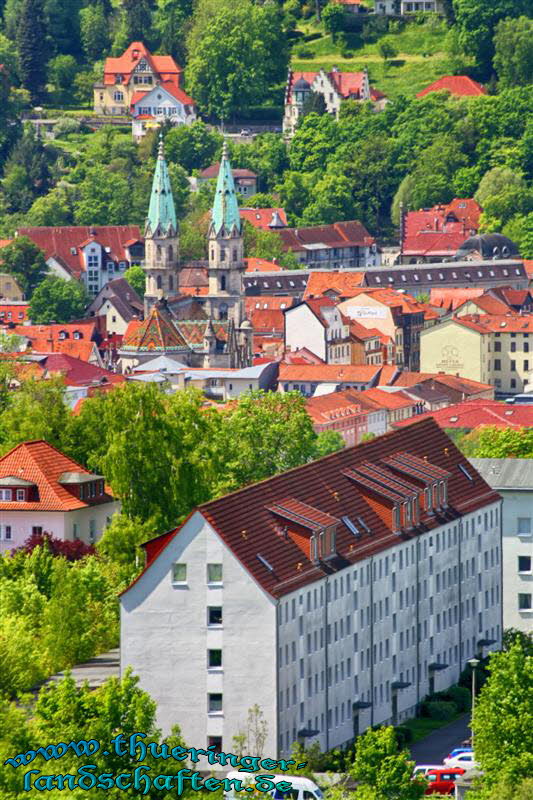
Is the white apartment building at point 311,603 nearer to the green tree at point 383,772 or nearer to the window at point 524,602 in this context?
the window at point 524,602

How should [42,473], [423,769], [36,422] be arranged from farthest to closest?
[36,422] < [42,473] < [423,769]

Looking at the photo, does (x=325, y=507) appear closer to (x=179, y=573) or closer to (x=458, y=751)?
(x=179, y=573)

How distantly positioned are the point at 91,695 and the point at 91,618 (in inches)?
799

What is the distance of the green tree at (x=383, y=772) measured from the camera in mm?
80312

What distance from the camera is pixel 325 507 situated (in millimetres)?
96875

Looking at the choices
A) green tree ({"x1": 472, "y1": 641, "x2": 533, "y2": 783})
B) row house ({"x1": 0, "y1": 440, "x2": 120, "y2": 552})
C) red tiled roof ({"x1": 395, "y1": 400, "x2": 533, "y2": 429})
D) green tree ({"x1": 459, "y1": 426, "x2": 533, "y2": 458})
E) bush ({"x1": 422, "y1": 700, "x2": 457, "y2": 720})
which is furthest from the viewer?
red tiled roof ({"x1": 395, "y1": 400, "x2": 533, "y2": 429})

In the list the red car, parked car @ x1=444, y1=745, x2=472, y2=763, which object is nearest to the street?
parked car @ x1=444, y1=745, x2=472, y2=763

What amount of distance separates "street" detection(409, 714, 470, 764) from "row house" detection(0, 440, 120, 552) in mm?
21788

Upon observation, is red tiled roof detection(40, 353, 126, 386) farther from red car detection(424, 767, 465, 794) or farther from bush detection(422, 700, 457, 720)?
red car detection(424, 767, 465, 794)

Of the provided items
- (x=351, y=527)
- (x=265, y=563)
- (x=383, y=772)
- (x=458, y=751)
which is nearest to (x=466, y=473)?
(x=351, y=527)

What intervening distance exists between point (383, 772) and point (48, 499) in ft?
122

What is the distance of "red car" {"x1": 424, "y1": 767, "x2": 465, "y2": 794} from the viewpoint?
284 ft

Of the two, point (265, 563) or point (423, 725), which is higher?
point (265, 563)

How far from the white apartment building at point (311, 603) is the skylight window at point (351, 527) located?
0.13 ft
